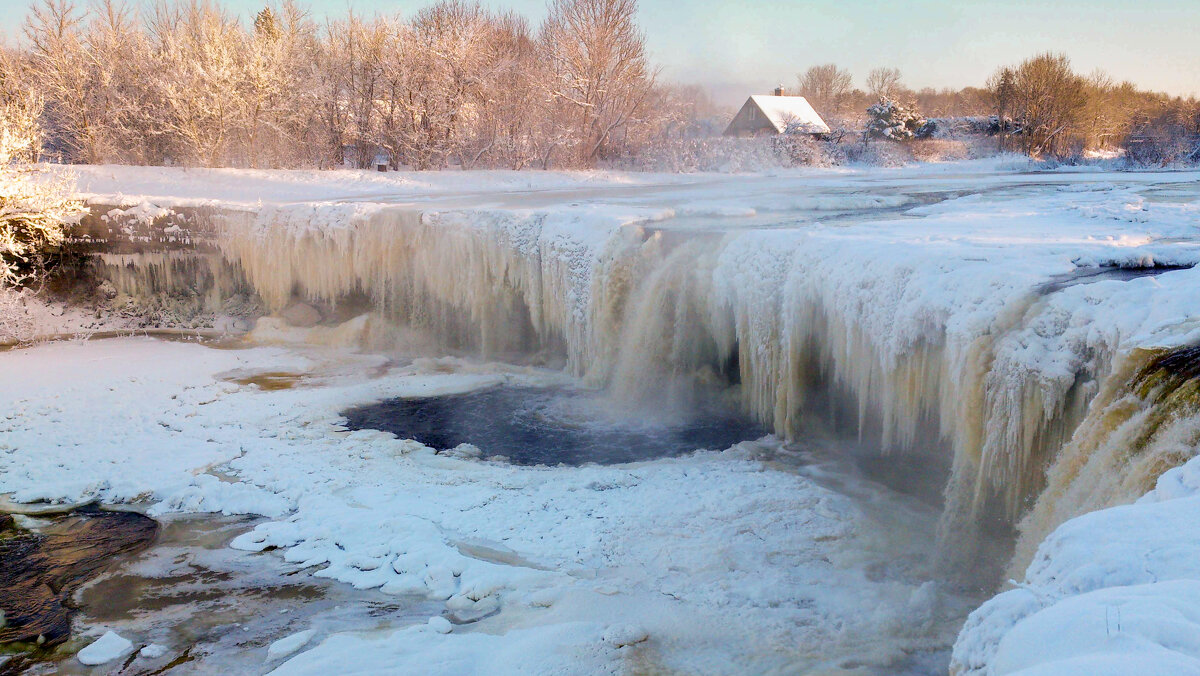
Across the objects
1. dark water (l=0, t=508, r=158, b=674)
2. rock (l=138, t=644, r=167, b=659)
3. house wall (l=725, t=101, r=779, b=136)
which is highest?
house wall (l=725, t=101, r=779, b=136)

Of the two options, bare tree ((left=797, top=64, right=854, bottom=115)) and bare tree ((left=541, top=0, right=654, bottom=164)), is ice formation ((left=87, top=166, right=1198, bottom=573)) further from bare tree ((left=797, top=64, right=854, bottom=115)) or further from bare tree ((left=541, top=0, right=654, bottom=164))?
bare tree ((left=797, top=64, right=854, bottom=115))

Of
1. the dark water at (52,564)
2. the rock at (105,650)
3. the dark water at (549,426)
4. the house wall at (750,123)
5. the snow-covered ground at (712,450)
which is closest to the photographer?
the snow-covered ground at (712,450)

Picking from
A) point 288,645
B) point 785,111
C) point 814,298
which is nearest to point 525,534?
point 288,645

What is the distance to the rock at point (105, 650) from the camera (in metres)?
5.15

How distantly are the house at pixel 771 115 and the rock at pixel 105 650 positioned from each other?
1453 inches

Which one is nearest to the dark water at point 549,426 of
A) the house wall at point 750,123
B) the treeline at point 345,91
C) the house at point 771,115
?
the treeline at point 345,91

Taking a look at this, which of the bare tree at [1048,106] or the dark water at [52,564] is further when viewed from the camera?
the bare tree at [1048,106]

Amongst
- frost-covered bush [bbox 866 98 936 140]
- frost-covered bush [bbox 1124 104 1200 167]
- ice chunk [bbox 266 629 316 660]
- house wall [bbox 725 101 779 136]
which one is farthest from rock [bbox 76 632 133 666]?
house wall [bbox 725 101 779 136]

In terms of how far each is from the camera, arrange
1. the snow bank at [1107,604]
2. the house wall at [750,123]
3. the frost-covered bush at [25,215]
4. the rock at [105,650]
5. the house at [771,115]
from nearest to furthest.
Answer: the snow bank at [1107,604] < the rock at [105,650] < the frost-covered bush at [25,215] < the house at [771,115] < the house wall at [750,123]

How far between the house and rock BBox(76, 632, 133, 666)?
36918mm

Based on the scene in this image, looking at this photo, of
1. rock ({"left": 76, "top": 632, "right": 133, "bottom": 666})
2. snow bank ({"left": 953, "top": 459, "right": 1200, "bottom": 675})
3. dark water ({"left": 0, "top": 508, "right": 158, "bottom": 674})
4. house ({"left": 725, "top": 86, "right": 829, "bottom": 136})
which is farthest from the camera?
house ({"left": 725, "top": 86, "right": 829, "bottom": 136})

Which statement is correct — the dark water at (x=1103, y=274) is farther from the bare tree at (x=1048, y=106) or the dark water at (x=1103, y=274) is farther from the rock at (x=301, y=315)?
the bare tree at (x=1048, y=106)

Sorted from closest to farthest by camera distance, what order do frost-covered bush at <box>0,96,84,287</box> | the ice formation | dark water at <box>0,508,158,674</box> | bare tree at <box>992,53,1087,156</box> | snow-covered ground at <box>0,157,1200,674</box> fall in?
snow-covered ground at <box>0,157,1200,674</box> → dark water at <box>0,508,158,674</box> → the ice formation → frost-covered bush at <box>0,96,84,287</box> → bare tree at <box>992,53,1087,156</box>

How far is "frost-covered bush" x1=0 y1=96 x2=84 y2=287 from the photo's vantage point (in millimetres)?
14883
